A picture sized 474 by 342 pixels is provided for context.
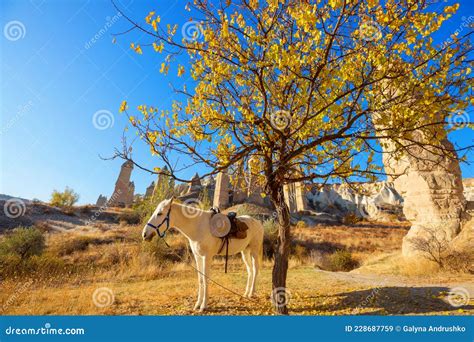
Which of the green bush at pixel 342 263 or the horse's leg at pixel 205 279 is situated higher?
the green bush at pixel 342 263

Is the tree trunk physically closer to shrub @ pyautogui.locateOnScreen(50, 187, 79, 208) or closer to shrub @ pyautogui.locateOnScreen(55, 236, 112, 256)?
shrub @ pyautogui.locateOnScreen(55, 236, 112, 256)

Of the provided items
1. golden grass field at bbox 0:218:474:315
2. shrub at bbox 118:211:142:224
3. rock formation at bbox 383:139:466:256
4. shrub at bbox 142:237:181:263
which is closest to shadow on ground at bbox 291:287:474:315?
golden grass field at bbox 0:218:474:315

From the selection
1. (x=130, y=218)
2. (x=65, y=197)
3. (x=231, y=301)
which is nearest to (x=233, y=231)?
(x=231, y=301)

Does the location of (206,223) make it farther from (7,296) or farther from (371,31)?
(7,296)

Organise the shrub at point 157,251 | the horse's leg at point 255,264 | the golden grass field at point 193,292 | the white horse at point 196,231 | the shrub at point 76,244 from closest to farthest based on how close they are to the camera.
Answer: the white horse at point 196,231, the golden grass field at point 193,292, the horse's leg at point 255,264, the shrub at point 157,251, the shrub at point 76,244

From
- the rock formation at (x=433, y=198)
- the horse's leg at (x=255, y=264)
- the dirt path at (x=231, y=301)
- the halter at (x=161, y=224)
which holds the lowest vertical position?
the dirt path at (x=231, y=301)

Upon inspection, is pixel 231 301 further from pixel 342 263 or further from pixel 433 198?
pixel 433 198

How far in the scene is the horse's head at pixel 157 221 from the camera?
612 centimetres

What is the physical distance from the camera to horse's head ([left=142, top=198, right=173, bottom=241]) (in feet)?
20.1

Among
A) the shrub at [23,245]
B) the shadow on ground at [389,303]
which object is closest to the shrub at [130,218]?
the shrub at [23,245]

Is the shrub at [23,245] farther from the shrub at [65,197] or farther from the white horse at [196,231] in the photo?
the shrub at [65,197]

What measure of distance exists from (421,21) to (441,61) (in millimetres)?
1332

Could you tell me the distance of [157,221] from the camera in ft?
20.6

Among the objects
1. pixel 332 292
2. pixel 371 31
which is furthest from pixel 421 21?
pixel 332 292
